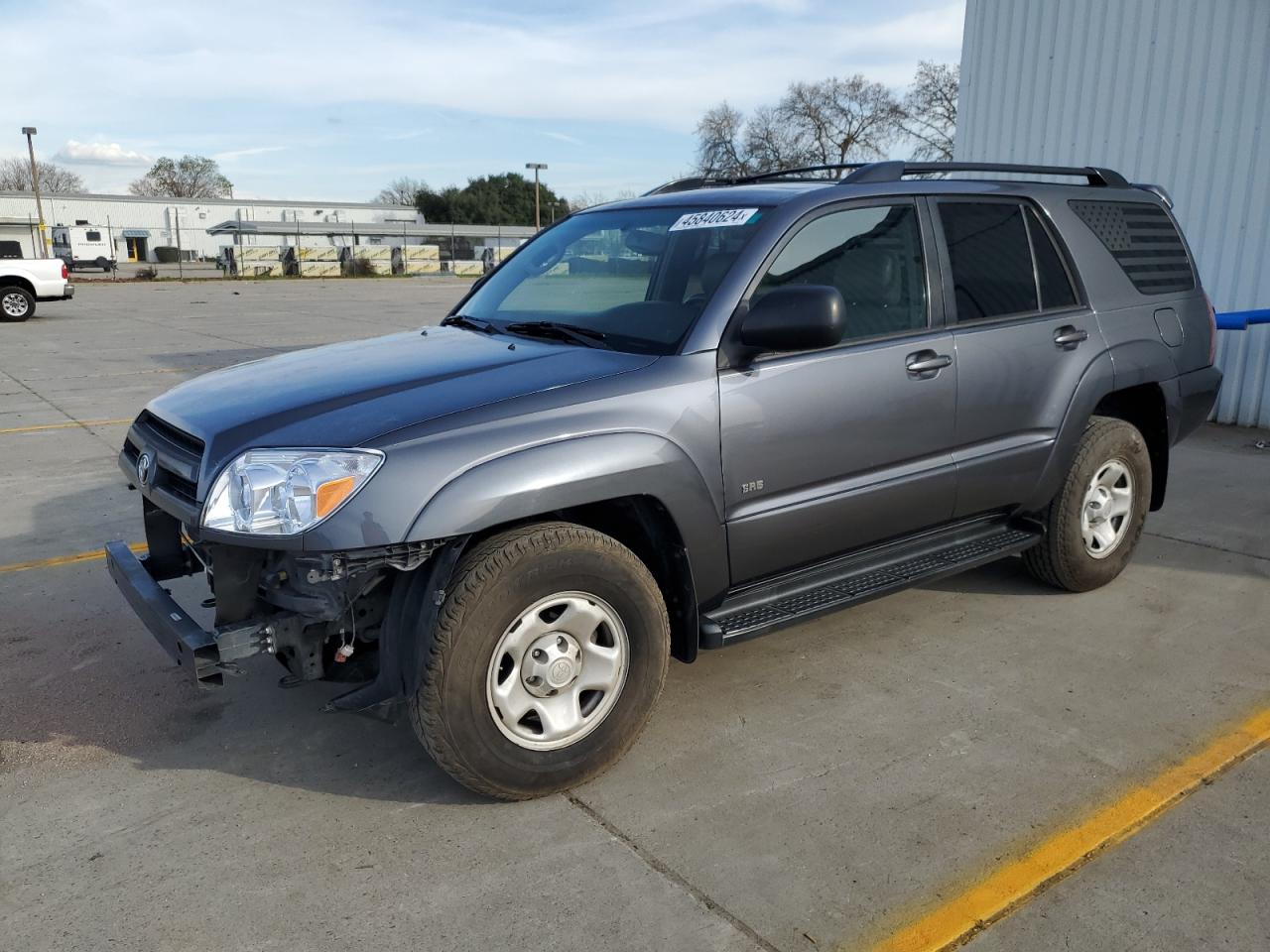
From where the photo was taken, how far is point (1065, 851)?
284 centimetres

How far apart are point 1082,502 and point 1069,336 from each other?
75 cm

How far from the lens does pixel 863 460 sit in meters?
3.72

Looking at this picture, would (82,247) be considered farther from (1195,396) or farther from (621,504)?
(621,504)

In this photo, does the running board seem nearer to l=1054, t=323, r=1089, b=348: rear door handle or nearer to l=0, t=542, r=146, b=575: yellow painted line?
l=1054, t=323, r=1089, b=348: rear door handle

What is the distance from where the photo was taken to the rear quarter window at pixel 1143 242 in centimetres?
475

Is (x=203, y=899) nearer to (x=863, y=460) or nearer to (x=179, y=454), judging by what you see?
(x=179, y=454)

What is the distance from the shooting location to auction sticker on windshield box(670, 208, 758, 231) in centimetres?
371

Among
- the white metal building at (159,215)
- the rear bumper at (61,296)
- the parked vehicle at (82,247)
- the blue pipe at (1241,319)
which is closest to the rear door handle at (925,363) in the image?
the blue pipe at (1241,319)

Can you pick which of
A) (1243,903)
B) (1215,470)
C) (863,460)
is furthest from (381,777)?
(1215,470)

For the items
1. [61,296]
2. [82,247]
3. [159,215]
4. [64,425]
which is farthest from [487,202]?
[64,425]

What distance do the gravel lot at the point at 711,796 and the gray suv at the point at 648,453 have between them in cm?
34

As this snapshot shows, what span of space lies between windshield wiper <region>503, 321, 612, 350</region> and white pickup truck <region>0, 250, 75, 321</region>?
20.5 m

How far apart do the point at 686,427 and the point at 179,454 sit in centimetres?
157

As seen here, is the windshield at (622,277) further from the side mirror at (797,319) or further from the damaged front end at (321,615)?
the damaged front end at (321,615)
